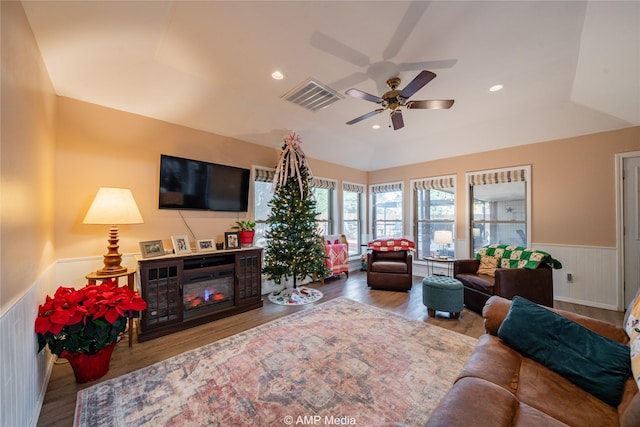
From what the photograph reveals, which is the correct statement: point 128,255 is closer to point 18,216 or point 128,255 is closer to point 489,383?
point 18,216

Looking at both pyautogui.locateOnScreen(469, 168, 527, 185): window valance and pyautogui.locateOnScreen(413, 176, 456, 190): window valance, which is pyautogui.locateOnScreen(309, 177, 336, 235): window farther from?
pyautogui.locateOnScreen(469, 168, 527, 185): window valance

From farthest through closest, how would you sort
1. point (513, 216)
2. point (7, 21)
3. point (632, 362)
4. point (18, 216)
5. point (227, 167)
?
point (513, 216) < point (227, 167) < point (18, 216) < point (7, 21) < point (632, 362)

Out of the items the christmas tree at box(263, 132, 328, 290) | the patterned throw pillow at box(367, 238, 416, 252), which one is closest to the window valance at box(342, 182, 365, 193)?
the patterned throw pillow at box(367, 238, 416, 252)

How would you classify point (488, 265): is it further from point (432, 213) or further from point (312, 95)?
point (312, 95)

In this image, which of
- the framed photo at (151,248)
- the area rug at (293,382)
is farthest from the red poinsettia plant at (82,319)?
the framed photo at (151,248)

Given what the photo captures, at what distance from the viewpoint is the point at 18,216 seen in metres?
1.48

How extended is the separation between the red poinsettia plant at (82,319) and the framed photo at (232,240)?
146 cm

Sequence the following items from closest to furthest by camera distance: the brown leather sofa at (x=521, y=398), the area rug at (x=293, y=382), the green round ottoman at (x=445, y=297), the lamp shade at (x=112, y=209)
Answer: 1. the brown leather sofa at (x=521, y=398)
2. the area rug at (x=293, y=382)
3. the lamp shade at (x=112, y=209)
4. the green round ottoman at (x=445, y=297)

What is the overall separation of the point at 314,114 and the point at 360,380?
3.61m

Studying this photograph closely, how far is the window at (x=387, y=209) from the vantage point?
19.6 feet

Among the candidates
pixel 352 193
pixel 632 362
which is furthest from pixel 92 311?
pixel 352 193

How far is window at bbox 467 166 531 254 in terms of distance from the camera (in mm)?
4305

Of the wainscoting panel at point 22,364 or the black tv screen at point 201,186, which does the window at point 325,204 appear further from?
the wainscoting panel at point 22,364

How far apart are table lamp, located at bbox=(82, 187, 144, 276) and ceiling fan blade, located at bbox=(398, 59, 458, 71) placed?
10.7 feet
